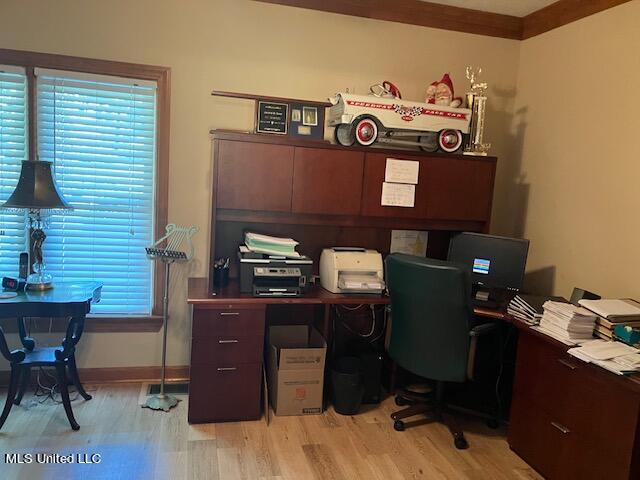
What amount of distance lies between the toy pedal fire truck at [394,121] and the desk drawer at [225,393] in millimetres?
1538

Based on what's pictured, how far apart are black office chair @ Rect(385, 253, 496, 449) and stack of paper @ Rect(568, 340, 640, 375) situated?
1.79 ft

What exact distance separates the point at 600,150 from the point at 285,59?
2.04 meters

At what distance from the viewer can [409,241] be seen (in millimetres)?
3586

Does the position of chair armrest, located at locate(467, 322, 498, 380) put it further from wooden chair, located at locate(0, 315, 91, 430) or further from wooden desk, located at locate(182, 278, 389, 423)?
wooden chair, located at locate(0, 315, 91, 430)

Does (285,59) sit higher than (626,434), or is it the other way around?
(285,59)

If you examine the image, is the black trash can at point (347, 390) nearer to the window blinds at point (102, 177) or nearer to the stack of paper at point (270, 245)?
the stack of paper at point (270, 245)

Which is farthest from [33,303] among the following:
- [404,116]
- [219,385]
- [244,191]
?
[404,116]

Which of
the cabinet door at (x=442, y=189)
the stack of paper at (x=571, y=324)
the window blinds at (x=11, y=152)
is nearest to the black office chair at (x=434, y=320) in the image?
the stack of paper at (x=571, y=324)

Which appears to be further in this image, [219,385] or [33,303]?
[219,385]

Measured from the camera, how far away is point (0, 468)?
90.2 inches

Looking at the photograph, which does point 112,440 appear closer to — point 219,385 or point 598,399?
point 219,385

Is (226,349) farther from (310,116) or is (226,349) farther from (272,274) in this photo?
(310,116)

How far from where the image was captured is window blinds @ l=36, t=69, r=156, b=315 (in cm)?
302

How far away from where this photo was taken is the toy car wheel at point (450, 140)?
10.6 ft
